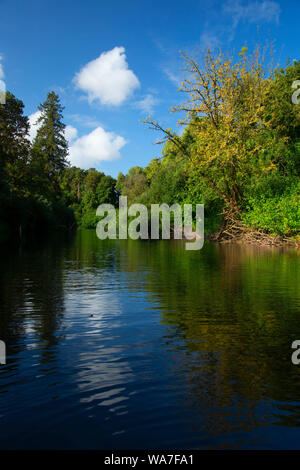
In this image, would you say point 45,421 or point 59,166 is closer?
point 45,421

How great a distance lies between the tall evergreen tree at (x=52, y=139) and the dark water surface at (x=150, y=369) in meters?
74.4

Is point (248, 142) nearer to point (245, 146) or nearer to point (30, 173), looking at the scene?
point (245, 146)

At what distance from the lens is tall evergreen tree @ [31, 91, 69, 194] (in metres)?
82.6

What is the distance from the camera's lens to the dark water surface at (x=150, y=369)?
3.81 metres

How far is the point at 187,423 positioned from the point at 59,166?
275 ft

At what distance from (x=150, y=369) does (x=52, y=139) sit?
276ft

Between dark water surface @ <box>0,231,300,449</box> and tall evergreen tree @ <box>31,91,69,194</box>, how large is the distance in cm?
7443

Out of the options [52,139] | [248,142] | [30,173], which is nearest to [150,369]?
[248,142]

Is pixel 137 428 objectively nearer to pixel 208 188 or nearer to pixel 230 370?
pixel 230 370

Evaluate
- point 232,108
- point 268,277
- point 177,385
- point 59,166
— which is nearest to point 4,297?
point 177,385

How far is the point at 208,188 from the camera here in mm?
36281

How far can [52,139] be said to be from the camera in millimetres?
83812

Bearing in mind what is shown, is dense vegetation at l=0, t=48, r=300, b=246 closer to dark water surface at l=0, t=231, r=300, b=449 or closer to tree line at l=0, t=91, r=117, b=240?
tree line at l=0, t=91, r=117, b=240

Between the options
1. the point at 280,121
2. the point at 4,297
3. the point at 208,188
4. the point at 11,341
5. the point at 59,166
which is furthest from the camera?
the point at 59,166
